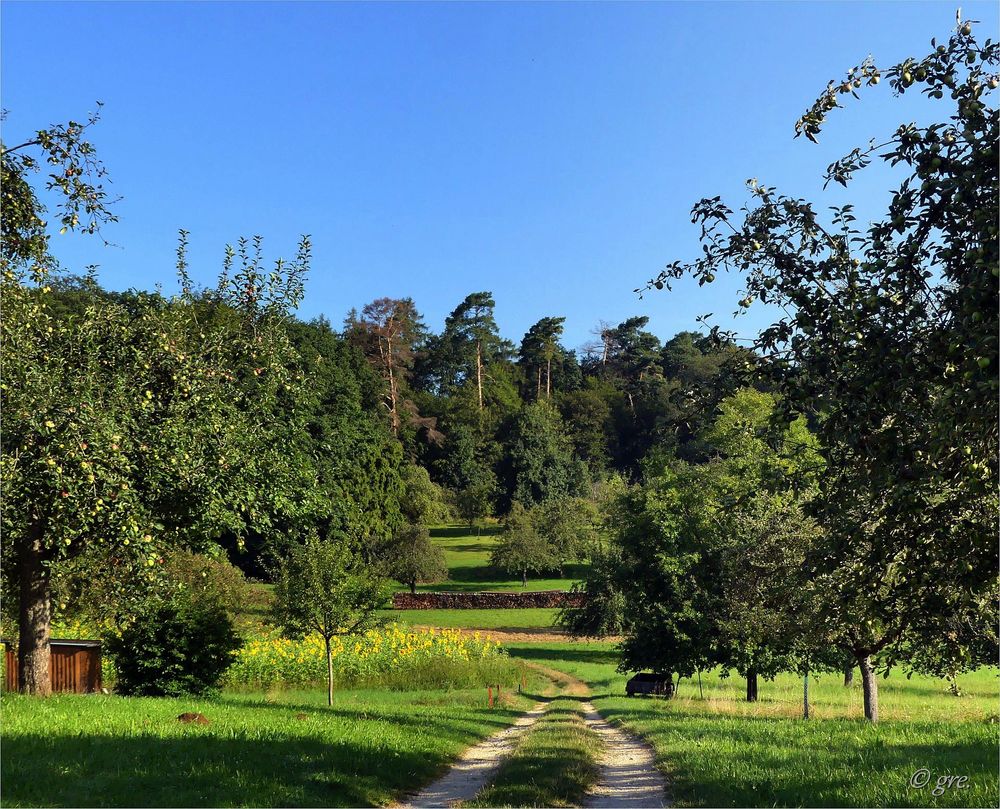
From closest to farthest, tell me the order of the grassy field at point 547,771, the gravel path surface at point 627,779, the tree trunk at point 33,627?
the grassy field at point 547,771
the gravel path surface at point 627,779
the tree trunk at point 33,627

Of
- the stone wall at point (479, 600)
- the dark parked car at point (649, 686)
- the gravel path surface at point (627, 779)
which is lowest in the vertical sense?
the stone wall at point (479, 600)

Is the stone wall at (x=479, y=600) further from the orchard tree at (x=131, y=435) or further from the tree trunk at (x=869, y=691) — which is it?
the orchard tree at (x=131, y=435)

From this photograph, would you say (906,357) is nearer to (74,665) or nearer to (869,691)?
(869,691)

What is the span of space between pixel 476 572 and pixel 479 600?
11765 millimetres

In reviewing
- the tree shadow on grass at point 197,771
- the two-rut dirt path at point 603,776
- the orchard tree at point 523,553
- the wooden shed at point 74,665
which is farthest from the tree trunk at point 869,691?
the orchard tree at point 523,553

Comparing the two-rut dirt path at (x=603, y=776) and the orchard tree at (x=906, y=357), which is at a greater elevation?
the orchard tree at (x=906, y=357)

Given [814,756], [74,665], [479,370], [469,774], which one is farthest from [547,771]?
[479,370]

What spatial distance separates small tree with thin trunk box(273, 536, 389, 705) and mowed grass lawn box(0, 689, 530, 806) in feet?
28.5

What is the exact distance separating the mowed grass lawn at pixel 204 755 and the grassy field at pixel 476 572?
2130 inches

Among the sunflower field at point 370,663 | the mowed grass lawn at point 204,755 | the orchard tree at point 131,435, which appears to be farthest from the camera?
the sunflower field at point 370,663

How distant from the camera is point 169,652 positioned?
20594mm

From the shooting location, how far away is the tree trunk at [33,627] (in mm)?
17047

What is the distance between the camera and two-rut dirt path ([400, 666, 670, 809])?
35.3 ft

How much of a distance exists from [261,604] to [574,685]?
21.8m
